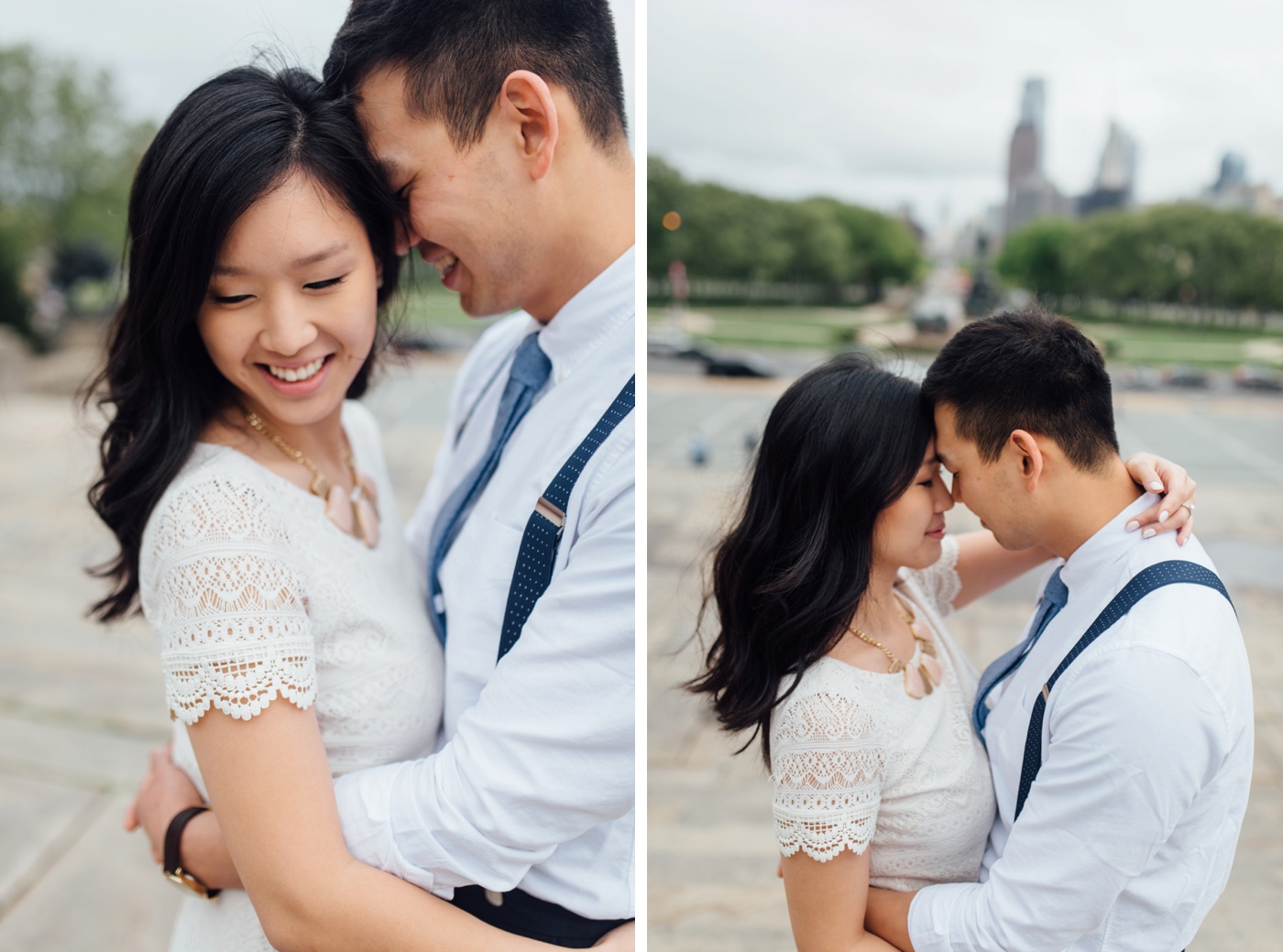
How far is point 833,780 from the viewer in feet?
4.25

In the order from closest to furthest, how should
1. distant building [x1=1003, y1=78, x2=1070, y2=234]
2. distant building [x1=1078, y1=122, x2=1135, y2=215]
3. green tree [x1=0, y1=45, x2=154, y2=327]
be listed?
green tree [x1=0, y1=45, x2=154, y2=327]
distant building [x1=1078, y1=122, x2=1135, y2=215]
distant building [x1=1003, y1=78, x2=1070, y2=234]

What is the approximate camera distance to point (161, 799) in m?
1.46

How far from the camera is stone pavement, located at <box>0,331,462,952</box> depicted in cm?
302

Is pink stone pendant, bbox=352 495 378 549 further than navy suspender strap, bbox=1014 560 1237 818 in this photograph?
Yes

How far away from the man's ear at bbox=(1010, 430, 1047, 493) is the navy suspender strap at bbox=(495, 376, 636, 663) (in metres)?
0.51

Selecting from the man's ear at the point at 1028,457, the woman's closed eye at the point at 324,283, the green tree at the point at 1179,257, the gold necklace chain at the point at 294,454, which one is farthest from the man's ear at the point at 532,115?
the green tree at the point at 1179,257

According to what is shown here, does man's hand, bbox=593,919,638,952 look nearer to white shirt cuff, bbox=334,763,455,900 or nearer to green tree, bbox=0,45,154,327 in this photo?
white shirt cuff, bbox=334,763,455,900

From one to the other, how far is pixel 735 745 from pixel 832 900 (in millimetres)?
3236

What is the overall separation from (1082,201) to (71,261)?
26.9 m

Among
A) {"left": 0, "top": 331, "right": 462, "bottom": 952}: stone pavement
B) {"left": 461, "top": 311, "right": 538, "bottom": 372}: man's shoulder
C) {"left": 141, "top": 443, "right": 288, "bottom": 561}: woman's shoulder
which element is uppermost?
{"left": 461, "top": 311, "right": 538, "bottom": 372}: man's shoulder

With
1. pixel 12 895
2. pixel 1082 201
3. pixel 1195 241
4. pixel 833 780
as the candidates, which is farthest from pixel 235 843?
pixel 1082 201

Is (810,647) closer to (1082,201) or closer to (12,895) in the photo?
(12,895)

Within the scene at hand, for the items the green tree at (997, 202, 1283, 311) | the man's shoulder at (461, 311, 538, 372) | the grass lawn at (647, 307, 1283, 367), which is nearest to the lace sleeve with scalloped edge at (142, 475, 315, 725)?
the man's shoulder at (461, 311, 538, 372)

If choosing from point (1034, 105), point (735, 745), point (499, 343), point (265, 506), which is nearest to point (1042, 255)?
point (1034, 105)
